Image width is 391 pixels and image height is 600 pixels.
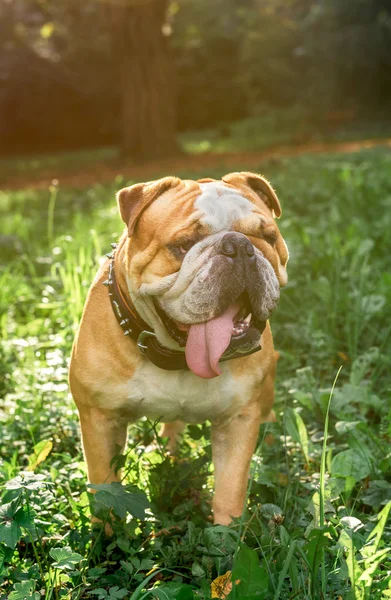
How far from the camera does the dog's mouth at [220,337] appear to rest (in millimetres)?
2463

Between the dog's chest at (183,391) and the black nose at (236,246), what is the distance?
19.5 inches

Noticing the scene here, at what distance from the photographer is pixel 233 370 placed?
2.76 meters

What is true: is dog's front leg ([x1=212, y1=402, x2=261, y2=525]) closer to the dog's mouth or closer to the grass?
the grass

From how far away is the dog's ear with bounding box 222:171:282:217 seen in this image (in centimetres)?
288

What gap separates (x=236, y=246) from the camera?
2422 millimetres

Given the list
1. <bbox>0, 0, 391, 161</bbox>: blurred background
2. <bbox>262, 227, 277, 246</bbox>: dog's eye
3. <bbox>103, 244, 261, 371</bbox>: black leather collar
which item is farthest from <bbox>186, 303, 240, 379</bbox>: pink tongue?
<bbox>0, 0, 391, 161</bbox>: blurred background

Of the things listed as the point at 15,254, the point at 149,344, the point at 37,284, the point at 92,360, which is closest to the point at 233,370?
Result: the point at 149,344

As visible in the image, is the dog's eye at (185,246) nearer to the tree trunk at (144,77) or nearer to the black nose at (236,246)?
the black nose at (236,246)

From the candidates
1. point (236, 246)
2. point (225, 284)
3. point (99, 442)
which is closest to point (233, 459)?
point (99, 442)

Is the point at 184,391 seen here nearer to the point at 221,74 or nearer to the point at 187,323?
the point at 187,323

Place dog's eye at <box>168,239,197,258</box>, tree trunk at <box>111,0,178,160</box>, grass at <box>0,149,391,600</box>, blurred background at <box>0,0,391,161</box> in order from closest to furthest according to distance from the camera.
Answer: grass at <box>0,149,391,600</box> < dog's eye at <box>168,239,197,258</box> < tree trunk at <box>111,0,178,160</box> < blurred background at <box>0,0,391,161</box>

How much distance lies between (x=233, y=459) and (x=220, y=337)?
499 millimetres

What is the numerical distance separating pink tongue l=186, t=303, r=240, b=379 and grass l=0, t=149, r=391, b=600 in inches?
14.6

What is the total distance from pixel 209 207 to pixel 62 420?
1.33 metres
